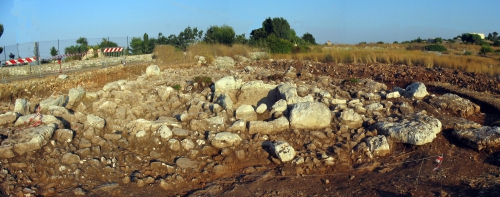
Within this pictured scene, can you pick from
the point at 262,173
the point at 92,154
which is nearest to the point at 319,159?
the point at 262,173

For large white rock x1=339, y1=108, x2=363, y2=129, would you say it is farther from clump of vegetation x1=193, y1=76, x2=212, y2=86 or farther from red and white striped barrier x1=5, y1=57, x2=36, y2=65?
red and white striped barrier x1=5, y1=57, x2=36, y2=65

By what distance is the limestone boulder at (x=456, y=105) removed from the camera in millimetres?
8367

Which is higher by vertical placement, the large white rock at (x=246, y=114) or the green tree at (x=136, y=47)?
the green tree at (x=136, y=47)

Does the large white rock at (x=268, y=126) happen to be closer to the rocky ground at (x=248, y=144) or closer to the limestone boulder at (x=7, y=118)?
the rocky ground at (x=248, y=144)

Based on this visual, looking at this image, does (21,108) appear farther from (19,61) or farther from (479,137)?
(479,137)

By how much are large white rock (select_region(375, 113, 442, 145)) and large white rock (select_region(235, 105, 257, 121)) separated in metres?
2.24

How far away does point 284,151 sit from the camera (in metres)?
6.27

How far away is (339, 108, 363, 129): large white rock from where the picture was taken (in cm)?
748

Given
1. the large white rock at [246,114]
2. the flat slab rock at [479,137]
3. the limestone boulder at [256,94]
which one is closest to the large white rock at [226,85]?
the limestone boulder at [256,94]

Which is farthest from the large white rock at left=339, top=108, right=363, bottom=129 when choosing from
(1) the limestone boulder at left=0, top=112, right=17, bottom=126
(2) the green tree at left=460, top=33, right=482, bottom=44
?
(2) the green tree at left=460, top=33, right=482, bottom=44

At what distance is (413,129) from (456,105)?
2332 millimetres

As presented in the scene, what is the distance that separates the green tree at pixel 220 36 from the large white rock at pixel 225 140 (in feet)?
57.8

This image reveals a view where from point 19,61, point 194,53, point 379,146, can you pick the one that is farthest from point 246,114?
point 19,61

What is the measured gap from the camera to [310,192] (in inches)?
211
